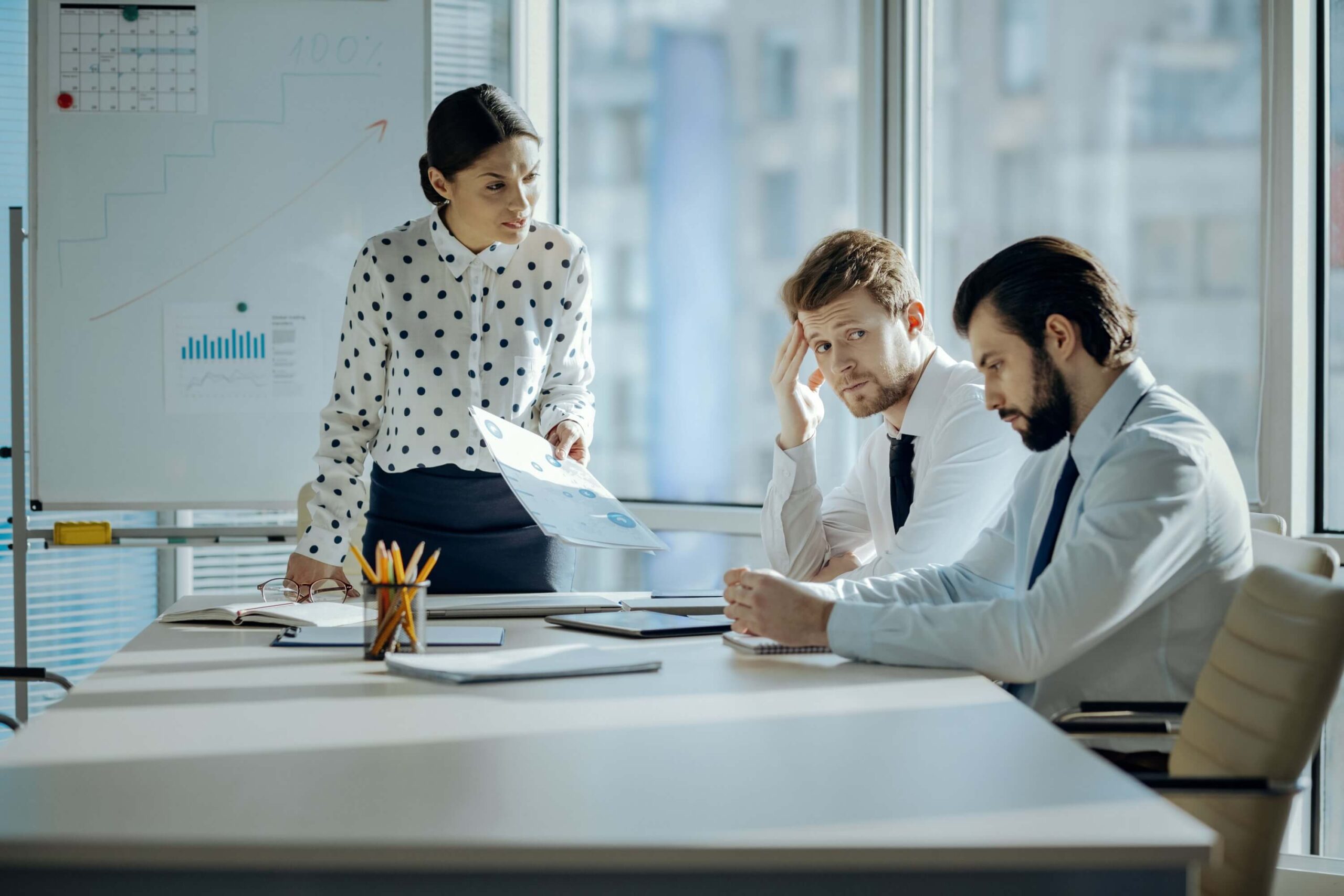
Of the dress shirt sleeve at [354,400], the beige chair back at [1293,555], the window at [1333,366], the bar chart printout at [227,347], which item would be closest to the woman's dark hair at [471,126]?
the dress shirt sleeve at [354,400]

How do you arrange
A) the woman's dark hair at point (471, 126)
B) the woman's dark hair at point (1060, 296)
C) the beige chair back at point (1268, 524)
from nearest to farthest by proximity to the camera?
the woman's dark hair at point (1060, 296)
the beige chair back at point (1268, 524)
the woman's dark hair at point (471, 126)

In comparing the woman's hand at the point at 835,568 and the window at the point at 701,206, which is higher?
the window at the point at 701,206

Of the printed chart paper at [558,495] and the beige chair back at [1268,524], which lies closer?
the printed chart paper at [558,495]

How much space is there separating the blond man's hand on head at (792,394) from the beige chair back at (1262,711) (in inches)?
44.5

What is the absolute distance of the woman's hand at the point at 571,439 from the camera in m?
2.08

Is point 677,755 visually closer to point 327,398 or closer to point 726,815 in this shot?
point 726,815

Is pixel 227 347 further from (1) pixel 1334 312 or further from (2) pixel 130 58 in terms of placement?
(1) pixel 1334 312

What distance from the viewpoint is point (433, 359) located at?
2.16 meters

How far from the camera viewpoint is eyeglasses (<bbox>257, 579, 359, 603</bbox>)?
1980 millimetres

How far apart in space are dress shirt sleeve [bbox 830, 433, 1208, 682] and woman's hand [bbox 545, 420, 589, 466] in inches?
30.2

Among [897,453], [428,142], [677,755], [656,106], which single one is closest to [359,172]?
[656,106]

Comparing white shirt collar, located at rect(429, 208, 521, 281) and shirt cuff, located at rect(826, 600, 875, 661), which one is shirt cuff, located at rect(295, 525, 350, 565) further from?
shirt cuff, located at rect(826, 600, 875, 661)

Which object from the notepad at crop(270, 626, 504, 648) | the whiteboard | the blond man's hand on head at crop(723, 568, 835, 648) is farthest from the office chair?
the whiteboard

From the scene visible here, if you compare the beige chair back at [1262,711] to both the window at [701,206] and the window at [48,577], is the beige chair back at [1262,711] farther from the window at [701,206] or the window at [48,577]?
the window at [48,577]
